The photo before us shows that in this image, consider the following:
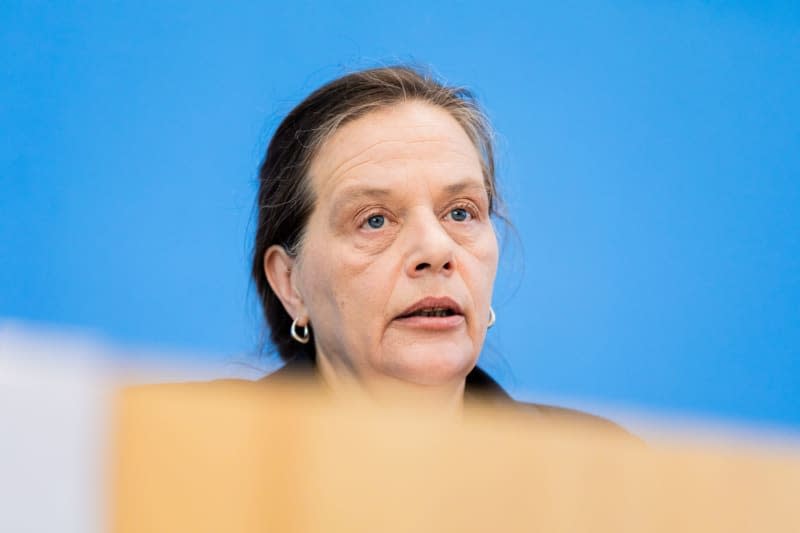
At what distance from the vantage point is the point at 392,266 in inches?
49.2

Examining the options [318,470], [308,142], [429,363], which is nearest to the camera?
[318,470]

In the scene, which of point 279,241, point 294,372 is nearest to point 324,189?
point 279,241

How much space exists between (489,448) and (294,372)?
1.15 meters

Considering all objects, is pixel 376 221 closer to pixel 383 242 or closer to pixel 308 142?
pixel 383 242

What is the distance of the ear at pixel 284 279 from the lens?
1.38 meters

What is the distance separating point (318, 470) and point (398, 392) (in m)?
1.02

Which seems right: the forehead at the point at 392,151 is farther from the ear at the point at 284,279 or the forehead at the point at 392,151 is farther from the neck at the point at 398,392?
the neck at the point at 398,392

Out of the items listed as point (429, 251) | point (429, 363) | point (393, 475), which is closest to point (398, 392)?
point (429, 363)

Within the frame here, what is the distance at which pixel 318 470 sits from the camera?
0.24m

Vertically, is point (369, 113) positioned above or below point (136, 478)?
above

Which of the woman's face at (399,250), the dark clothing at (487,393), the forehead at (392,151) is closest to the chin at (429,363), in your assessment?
the woman's face at (399,250)

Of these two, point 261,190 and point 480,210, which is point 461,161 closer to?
point 480,210

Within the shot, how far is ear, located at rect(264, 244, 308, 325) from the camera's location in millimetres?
1380

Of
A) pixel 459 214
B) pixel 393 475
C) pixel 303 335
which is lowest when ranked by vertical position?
pixel 393 475
